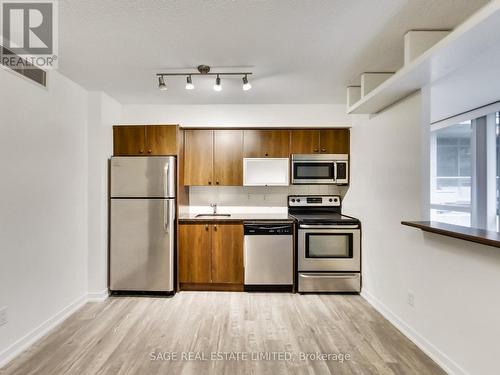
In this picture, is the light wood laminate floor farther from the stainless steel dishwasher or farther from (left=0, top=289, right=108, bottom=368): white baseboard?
the stainless steel dishwasher

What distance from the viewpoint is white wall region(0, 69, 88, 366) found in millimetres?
2029

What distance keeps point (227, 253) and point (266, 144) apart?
1562 mm

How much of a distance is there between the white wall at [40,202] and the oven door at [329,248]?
261 cm

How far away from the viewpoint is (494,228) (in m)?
3.37

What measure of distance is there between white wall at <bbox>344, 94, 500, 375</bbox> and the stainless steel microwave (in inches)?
8.0

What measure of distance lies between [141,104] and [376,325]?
12.7ft

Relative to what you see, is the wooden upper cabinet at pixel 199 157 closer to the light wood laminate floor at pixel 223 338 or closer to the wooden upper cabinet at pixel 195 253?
the wooden upper cabinet at pixel 195 253

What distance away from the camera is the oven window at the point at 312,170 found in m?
3.62

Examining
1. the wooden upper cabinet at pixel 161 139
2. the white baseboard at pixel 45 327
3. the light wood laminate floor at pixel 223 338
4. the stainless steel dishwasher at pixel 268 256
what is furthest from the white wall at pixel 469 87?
the white baseboard at pixel 45 327

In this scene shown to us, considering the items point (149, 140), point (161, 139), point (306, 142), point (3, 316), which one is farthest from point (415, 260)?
point (3, 316)

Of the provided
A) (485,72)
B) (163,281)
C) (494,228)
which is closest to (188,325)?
(163,281)

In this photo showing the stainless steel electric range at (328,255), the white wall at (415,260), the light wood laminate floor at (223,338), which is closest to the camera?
the white wall at (415,260)

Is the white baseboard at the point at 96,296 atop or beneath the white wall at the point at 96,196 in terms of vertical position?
beneath

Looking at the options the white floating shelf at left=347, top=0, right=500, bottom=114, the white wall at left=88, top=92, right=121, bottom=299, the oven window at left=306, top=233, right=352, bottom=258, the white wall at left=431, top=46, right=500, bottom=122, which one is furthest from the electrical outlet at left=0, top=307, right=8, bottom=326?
the white wall at left=431, top=46, right=500, bottom=122
